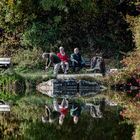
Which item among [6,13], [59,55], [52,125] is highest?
[6,13]

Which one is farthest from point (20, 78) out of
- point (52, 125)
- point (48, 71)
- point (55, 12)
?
point (52, 125)

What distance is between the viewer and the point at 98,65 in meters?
28.8

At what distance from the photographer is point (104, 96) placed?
2675 centimetres

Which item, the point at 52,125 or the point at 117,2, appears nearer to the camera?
the point at 52,125

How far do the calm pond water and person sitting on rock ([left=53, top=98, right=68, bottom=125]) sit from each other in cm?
19

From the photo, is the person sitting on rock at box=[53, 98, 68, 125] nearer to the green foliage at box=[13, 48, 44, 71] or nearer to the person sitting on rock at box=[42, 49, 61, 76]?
the person sitting on rock at box=[42, 49, 61, 76]

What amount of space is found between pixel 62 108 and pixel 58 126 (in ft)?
13.6

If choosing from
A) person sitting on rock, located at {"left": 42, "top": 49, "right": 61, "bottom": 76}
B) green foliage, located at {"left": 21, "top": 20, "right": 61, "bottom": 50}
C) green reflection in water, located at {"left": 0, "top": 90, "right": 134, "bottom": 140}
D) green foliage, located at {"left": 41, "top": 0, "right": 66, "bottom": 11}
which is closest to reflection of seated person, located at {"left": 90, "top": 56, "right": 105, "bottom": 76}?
person sitting on rock, located at {"left": 42, "top": 49, "right": 61, "bottom": 76}

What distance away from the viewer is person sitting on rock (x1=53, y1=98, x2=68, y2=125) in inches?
822

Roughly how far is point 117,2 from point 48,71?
641 cm

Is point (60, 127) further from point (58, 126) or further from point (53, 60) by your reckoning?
point (53, 60)

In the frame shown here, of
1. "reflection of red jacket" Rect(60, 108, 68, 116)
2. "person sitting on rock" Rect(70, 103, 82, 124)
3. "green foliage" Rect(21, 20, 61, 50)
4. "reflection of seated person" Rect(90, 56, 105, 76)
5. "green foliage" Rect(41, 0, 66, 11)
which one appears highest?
"green foliage" Rect(41, 0, 66, 11)

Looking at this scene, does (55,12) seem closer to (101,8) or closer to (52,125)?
(101,8)

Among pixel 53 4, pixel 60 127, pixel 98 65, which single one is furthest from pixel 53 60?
pixel 60 127
